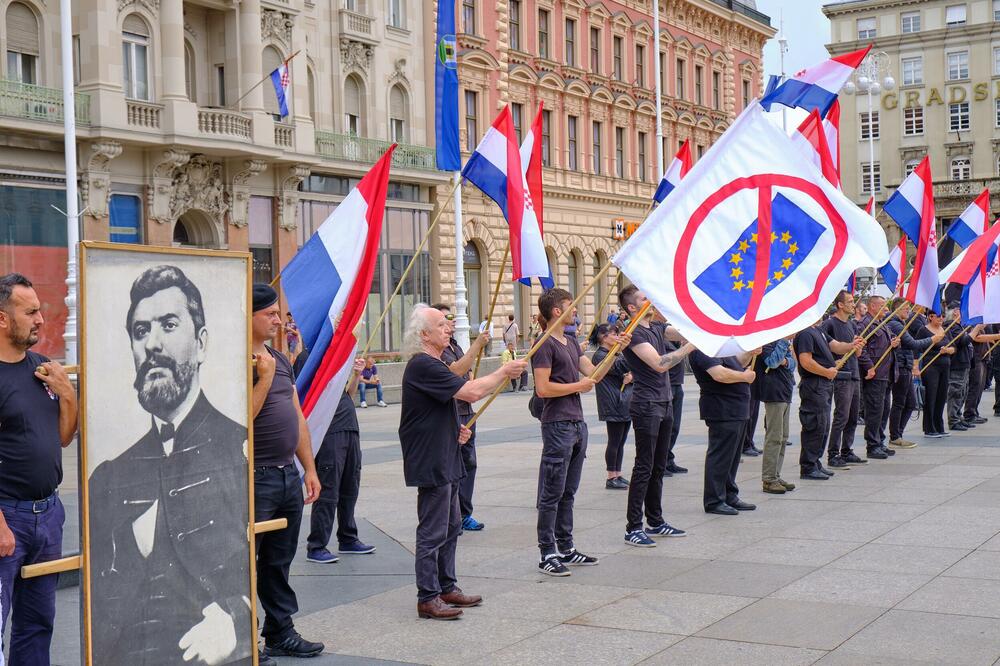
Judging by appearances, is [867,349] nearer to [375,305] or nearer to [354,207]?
[354,207]

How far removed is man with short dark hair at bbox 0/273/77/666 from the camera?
4.88 m

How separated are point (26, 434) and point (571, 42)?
41.6 meters

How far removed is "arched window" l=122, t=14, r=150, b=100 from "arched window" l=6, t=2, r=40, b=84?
203 centimetres

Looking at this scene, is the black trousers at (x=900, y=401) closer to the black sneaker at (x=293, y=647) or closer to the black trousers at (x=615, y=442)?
the black trousers at (x=615, y=442)

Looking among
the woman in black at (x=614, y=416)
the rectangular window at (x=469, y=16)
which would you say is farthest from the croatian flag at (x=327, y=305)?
the rectangular window at (x=469, y=16)

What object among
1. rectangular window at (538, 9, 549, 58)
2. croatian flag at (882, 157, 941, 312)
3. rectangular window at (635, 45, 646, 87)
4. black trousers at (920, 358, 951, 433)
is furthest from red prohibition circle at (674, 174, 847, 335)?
rectangular window at (635, 45, 646, 87)

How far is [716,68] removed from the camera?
55.5m

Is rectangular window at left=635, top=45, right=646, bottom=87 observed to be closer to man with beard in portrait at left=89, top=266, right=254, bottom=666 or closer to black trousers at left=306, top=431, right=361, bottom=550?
black trousers at left=306, top=431, right=361, bottom=550

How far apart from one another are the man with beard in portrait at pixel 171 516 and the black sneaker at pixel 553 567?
3154 mm

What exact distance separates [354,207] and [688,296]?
7.39ft

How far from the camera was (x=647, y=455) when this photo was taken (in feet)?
30.5

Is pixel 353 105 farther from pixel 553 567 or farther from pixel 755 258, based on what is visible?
pixel 553 567

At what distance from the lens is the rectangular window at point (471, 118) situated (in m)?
39.0

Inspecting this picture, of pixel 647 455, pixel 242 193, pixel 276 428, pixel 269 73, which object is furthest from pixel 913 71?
pixel 276 428
